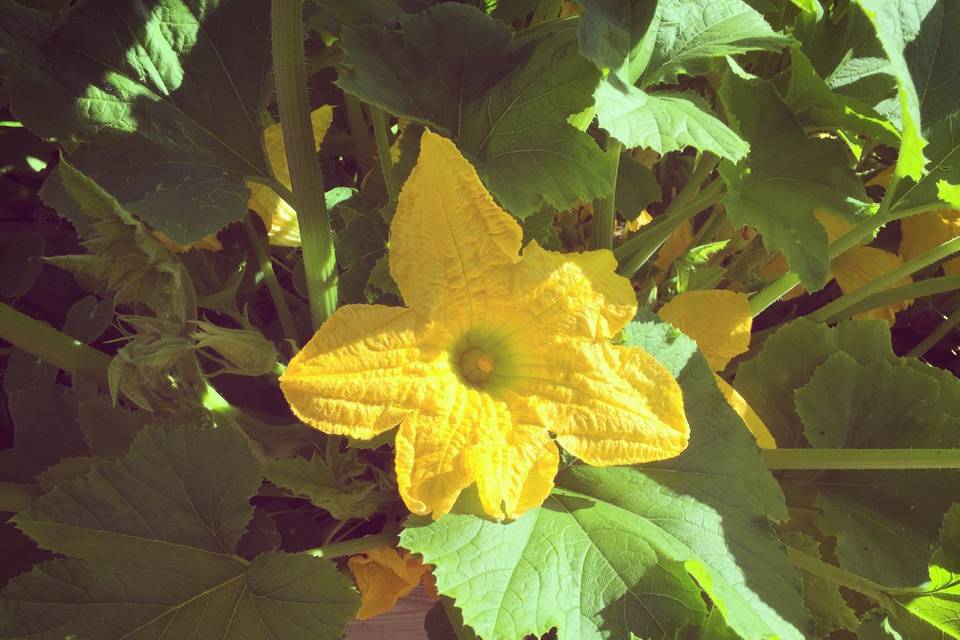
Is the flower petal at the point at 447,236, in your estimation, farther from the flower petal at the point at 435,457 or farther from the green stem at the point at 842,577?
the green stem at the point at 842,577

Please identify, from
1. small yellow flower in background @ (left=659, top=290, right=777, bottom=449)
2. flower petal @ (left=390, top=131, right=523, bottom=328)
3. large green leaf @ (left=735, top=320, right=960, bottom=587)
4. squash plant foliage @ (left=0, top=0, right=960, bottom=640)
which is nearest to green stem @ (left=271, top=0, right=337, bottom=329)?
squash plant foliage @ (left=0, top=0, right=960, bottom=640)

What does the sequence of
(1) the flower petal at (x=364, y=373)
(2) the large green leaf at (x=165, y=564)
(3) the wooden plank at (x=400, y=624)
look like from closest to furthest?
(1) the flower petal at (x=364, y=373) < (2) the large green leaf at (x=165, y=564) < (3) the wooden plank at (x=400, y=624)

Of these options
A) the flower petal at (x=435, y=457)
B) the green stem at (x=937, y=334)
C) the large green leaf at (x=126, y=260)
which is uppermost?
the large green leaf at (x=126, y=260)

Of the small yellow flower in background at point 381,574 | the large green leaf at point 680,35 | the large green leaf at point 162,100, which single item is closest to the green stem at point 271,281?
the large green leaf at point 162,100

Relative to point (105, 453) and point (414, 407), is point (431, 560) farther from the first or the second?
point (105, 453)

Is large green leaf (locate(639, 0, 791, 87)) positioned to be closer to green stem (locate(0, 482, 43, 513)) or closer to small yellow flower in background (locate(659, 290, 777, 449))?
small yellow flower in background (locate(659, 290, 777, 449))

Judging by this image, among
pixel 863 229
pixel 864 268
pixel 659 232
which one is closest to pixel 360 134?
pixel 659 232

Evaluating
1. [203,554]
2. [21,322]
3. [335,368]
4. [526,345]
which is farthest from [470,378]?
[21,322]
